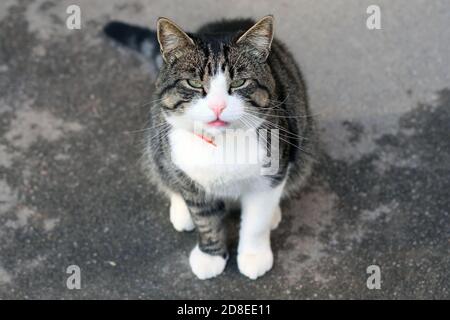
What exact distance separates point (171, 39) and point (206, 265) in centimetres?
93

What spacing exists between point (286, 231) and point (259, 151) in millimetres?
635

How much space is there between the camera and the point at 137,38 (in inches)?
123

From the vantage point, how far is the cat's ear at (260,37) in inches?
82.1

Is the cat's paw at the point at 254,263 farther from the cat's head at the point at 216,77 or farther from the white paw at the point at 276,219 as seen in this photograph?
the cat's head at the point at 216,77

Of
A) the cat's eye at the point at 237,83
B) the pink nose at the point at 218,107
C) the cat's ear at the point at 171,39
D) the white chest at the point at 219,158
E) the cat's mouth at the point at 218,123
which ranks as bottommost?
the white chest at the point at 219,158

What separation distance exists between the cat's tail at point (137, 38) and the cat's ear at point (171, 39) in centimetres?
83

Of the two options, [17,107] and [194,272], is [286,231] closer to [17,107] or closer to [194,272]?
[194,272]

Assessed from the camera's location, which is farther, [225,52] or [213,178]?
[213,178]

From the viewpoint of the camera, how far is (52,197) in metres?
2.87

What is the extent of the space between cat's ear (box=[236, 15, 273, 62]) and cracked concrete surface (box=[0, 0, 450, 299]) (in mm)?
891

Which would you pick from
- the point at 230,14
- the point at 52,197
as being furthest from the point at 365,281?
the point at 230,14

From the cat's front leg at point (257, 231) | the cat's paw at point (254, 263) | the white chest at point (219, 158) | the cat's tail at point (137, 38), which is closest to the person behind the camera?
the white chest at point (219, 158)

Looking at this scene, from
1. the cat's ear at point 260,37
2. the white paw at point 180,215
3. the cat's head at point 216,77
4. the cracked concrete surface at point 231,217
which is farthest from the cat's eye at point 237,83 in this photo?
the cracked concrete surface at point 231,217
